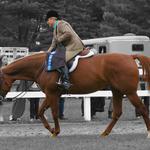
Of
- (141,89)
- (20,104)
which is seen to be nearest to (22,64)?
(20,104)

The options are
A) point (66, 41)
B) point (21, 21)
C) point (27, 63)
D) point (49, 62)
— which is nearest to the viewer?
point (49, 62)

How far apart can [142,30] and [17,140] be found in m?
39.5

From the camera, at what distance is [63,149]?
1032 centimetres

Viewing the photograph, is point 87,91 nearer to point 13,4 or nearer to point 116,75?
point 116,75

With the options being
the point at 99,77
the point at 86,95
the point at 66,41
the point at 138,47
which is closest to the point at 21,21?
the point at 138,47

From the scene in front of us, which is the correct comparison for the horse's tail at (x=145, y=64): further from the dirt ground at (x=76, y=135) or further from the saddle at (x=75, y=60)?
the dirt ground at (x=76, y=135)

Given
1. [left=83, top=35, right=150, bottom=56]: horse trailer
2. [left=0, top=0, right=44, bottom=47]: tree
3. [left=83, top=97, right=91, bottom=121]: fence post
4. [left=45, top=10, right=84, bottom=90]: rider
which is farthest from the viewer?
[left=0, top=0, right=44, bottom=47]: tree

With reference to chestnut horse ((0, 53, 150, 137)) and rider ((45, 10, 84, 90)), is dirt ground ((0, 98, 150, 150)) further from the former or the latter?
rider ((45, 10, 84, 90))

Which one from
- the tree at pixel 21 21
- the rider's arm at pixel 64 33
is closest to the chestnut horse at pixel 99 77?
the rider's arm at pixel 64 33

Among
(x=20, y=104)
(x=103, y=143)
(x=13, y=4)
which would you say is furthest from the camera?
(x=13, y=4)

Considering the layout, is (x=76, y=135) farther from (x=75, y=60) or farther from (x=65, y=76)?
(x=75, y=60)

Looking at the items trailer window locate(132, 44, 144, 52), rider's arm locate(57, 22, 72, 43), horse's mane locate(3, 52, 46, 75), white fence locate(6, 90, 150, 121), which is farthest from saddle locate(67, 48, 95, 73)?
trailer window locate(132, 44, 144, 52)

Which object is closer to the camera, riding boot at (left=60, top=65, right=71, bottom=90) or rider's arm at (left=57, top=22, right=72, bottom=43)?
riding boot at (left=60, top=65, right=71, bottom=90)

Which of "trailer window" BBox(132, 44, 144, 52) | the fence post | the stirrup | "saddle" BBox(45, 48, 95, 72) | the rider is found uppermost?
the rider
